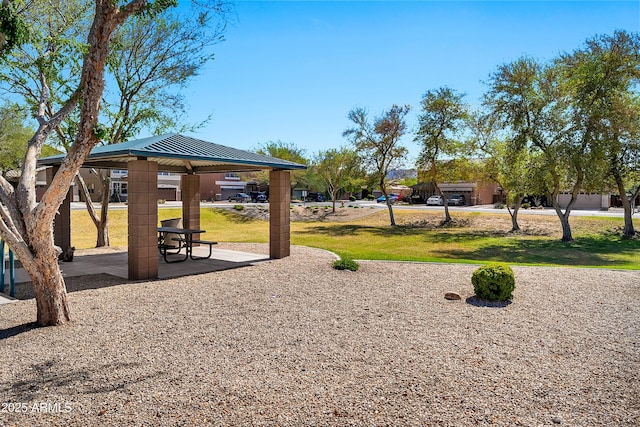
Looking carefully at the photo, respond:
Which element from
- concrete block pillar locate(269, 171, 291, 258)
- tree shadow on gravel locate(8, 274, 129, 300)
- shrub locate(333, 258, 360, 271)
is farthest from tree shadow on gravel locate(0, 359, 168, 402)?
concrete block pillar locate(269, 171, 291, 258)

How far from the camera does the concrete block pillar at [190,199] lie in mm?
15758

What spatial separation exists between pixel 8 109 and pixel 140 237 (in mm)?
11782

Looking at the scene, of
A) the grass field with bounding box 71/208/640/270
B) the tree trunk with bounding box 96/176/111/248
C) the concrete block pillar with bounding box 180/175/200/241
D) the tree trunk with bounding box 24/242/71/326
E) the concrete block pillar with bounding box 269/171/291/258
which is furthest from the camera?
the grass field with bounding box 71/208/640/270

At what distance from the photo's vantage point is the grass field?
62.7 feet

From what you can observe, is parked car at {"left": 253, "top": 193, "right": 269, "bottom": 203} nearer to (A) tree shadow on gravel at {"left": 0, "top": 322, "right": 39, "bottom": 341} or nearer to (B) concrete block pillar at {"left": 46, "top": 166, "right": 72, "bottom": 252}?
(B) concrete block pillar at {"left": 46, "top": 166, "right": 72, "bottom": 252}

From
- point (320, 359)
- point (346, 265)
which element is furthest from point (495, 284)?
point (320, 359)

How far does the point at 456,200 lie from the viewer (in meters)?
54.8

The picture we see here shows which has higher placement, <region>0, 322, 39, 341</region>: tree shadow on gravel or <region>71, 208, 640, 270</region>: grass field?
<region>0, 322, 39, 341</region>: tree shadow on gravel

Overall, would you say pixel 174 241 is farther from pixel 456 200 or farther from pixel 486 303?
pixel 456 200

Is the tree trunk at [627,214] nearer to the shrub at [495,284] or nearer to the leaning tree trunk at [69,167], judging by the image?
the shrub at [495,284]

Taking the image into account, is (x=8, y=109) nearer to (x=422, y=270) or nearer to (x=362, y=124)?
(x=422, y=270)

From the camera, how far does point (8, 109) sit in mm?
17312

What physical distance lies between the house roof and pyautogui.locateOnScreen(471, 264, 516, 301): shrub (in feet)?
21.1

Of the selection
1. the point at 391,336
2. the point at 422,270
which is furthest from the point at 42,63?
the point at 422,270
